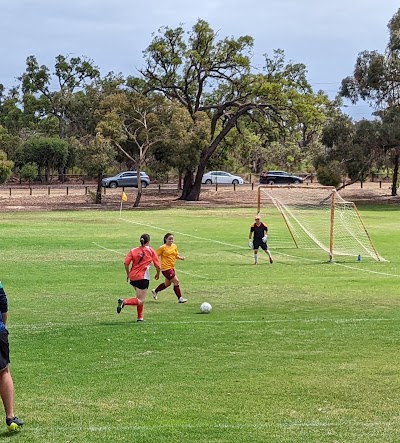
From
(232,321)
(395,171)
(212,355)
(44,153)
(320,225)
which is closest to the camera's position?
(212,355)

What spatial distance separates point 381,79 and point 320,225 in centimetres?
2801

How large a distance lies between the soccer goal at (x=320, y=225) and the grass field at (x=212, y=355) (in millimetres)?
3694

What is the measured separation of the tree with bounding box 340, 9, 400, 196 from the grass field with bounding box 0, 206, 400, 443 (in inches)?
1638

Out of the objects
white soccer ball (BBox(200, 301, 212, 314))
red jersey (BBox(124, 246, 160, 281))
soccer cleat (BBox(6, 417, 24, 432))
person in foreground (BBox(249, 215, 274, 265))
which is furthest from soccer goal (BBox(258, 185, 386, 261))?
soccer cleat (BBox(6, 417, 24, 432))

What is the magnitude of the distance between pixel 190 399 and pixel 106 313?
712cm

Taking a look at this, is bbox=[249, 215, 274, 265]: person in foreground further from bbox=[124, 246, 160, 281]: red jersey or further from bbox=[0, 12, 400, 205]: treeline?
bbox=[0, 12, 400, 205]: treeline

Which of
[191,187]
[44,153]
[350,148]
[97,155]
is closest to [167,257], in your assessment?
[97,155]

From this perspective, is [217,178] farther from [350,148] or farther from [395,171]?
[350,148]

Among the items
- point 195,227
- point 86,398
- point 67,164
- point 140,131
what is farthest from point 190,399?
point 67,164

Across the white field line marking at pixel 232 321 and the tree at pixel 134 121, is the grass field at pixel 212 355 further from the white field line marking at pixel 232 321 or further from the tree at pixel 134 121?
the tree at pixel 134 121

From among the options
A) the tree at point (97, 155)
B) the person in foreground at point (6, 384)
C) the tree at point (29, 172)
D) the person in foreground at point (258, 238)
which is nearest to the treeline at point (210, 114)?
Answer: the tree at point (97, 155)

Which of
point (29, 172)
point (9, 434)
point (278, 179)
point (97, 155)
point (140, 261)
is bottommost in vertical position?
point (9, 434)

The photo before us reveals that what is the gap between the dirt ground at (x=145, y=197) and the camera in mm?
61906

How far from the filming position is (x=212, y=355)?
39.1ft
